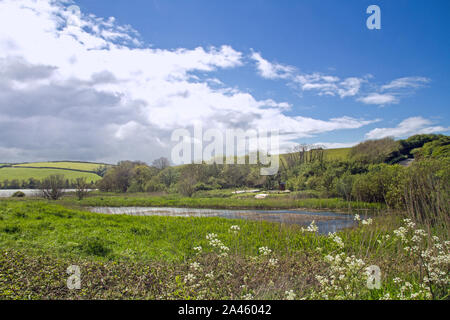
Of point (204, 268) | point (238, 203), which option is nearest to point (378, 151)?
point (238, 203)

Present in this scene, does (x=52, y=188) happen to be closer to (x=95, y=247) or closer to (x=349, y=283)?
(x=95, y=247)

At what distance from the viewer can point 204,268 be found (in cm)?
552

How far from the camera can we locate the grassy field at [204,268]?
3.99 metres

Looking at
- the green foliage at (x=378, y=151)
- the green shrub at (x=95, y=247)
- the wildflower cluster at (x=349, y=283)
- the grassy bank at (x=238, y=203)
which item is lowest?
the grassy bank at (x=238, y=203)

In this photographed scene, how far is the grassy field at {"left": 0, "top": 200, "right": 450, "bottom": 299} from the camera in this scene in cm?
399

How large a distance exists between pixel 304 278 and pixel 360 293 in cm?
97


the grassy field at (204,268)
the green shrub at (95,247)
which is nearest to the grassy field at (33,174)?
the grassy field at (204,268)

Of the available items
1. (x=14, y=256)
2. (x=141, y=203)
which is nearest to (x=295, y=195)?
(x=141, y=203)

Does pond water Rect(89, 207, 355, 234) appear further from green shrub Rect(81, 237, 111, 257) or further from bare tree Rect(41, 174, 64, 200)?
bare tree Rect(41, 174, 64, 200)

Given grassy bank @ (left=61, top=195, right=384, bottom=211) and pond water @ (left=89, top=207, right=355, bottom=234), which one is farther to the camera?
grassy bank @ (left=61, top=195, right=384, bottom=211)

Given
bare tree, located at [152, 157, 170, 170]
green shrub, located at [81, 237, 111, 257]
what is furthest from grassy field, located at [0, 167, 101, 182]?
green shrub, located at [81, 237, 111, 257]

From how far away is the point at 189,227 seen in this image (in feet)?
39.0

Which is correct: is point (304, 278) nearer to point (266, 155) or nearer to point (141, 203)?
point (141, 203)

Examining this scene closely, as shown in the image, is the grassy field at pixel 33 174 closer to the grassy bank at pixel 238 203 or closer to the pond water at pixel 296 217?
the grassy bank at pixel 238 203
